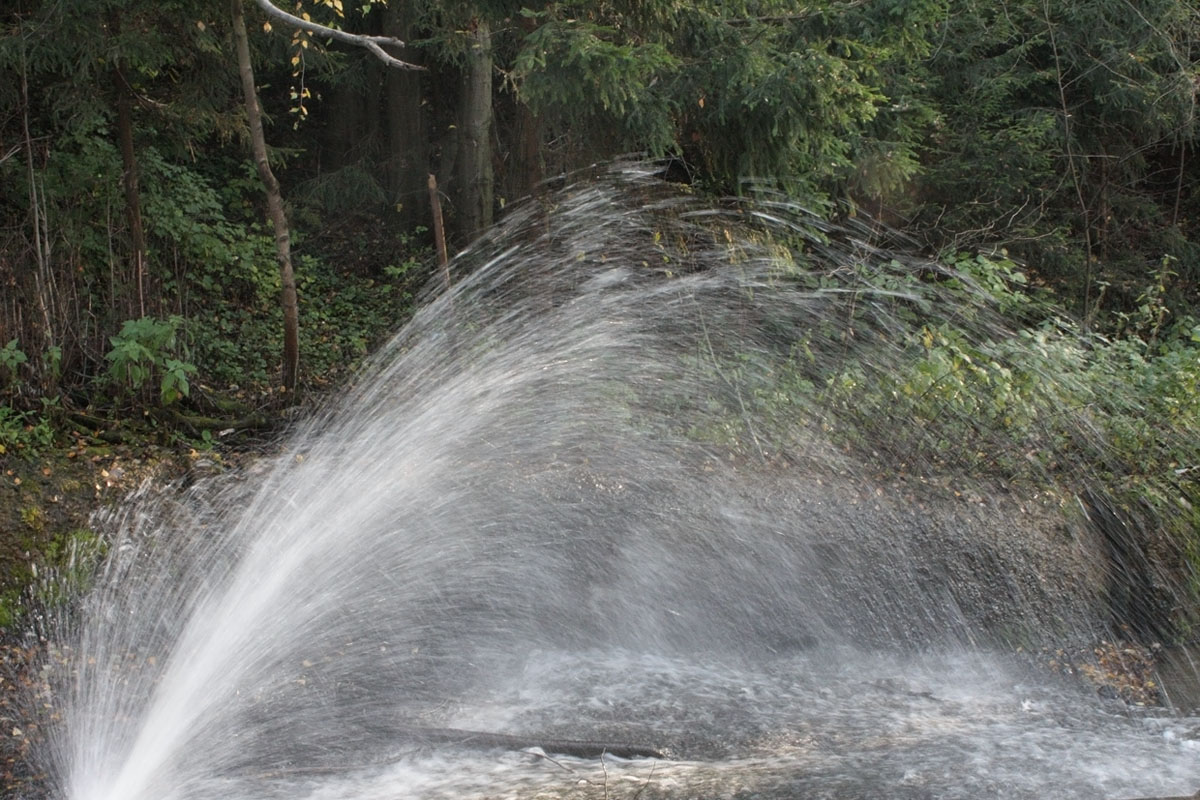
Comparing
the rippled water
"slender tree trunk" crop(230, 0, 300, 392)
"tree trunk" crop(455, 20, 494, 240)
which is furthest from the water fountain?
"tree trunk" crop(455, 20, 494, 240)

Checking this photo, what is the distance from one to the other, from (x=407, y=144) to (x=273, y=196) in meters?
5.21

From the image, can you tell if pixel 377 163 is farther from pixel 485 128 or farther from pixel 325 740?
pixel 325 740

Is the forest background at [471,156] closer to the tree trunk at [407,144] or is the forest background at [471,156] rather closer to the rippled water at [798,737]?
the tree trunk at [407,144]

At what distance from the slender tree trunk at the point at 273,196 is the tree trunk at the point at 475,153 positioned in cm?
325

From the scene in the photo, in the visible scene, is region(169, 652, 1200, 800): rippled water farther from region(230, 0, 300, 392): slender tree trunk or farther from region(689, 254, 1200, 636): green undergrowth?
region(230, 0, 300, 392): slender tree trunk

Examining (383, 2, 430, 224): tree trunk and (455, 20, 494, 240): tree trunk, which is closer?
(455, 20, 494, 240): tree trunk

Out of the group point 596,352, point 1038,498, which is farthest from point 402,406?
point 1038,498

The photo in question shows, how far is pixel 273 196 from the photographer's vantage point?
8.59 meters

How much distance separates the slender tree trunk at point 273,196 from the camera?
8.24 metres

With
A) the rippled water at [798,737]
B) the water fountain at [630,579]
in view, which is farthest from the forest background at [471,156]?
the rippled water at [798,737]

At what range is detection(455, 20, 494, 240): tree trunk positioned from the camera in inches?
460

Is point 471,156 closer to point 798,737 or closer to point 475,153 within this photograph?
point 475,153

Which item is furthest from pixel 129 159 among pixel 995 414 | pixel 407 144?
pixel 995 414

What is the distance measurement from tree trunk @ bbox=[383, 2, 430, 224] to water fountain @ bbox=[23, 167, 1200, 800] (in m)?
4.51
